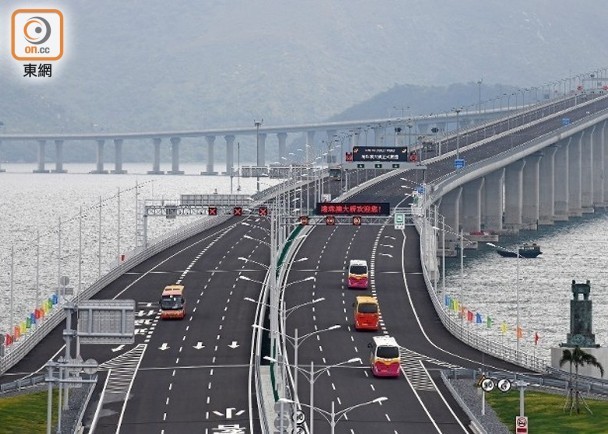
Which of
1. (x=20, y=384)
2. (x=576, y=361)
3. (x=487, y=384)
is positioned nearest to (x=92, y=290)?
(x=20, y=384)

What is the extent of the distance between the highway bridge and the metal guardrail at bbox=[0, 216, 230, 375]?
54 centimetres

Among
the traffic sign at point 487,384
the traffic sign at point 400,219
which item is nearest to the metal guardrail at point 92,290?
the traffic sign at point 487,384

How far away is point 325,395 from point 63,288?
17373mm

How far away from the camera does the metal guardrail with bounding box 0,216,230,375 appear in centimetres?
10811

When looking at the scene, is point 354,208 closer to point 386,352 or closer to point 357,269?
point 357,269

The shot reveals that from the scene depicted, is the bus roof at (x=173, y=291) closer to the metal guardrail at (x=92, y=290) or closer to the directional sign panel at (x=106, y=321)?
the metal guardrail at (x=92, y=290)

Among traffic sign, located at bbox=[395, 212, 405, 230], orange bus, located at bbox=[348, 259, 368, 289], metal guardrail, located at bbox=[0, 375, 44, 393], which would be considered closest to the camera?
metal guardrail, located at bbox=[0, 375, 44, 393]

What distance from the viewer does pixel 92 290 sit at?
438 feet

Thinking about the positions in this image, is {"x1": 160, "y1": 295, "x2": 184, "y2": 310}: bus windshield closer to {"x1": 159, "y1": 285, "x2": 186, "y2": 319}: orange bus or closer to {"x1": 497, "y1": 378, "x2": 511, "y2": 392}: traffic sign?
{"x1": 159, "y1": 285, "x2": 186, "y2": 319}: orange bus

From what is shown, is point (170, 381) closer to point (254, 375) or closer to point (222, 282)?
point (254, 375)

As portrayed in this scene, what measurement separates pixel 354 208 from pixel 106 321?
84.1m

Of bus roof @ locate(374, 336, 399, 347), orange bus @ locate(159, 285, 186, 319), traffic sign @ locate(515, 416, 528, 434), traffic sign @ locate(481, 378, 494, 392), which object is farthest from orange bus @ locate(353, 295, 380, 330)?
traffic sign @ locate(515, 416, 528, 434)

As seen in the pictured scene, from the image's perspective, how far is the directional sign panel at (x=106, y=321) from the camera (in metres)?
74.1

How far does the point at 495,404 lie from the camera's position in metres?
98.1
